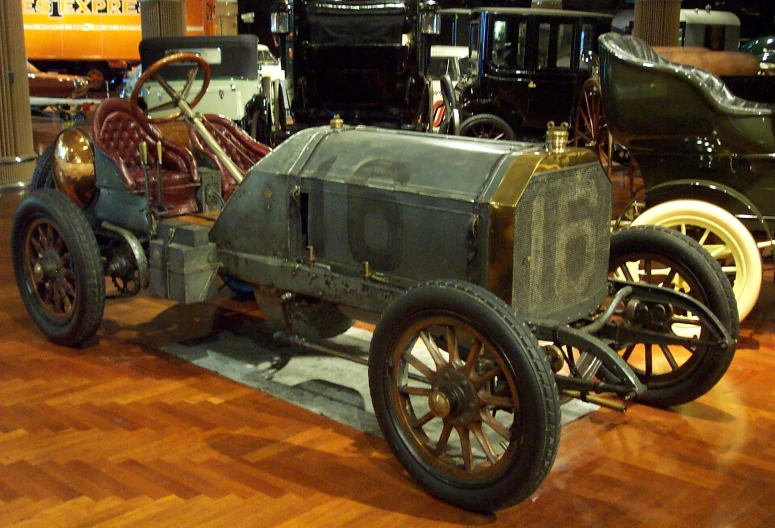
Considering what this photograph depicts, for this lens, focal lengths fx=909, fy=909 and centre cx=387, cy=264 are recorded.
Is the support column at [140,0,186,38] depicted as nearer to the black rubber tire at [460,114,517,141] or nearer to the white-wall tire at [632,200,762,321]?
the black rubber tire at [460,114,517,141]

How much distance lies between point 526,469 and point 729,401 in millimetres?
1407

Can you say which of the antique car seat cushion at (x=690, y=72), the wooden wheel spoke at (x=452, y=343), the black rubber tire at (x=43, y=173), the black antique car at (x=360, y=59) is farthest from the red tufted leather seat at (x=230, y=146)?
the black antique car at (x=360, y=59)

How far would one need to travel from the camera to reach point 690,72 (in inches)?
166

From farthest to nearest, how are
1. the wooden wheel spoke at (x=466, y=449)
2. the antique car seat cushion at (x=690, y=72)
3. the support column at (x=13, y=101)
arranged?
the support column at (x=13, y=101) → the antique car seat cushion at (x=690, y=72) → the wooden wheel spoke at (x=466, y=449)

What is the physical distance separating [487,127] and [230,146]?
5.64 meters

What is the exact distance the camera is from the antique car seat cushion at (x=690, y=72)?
4.12 metres

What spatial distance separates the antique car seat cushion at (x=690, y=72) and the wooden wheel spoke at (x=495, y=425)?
7.36 feet

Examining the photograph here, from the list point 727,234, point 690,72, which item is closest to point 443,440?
point 727,234

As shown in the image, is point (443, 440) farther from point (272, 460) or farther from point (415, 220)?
point (415, 220)

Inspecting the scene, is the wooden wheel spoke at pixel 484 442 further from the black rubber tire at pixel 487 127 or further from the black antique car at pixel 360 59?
the black rubber tire at pixel 487 127

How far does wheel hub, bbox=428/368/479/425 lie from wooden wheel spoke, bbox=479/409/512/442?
0.02m

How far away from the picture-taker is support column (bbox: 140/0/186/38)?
10320 mm

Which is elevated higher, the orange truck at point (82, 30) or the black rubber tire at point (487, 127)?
the orange truck at point (82, 30)

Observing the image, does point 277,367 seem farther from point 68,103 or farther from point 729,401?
point 68,103
